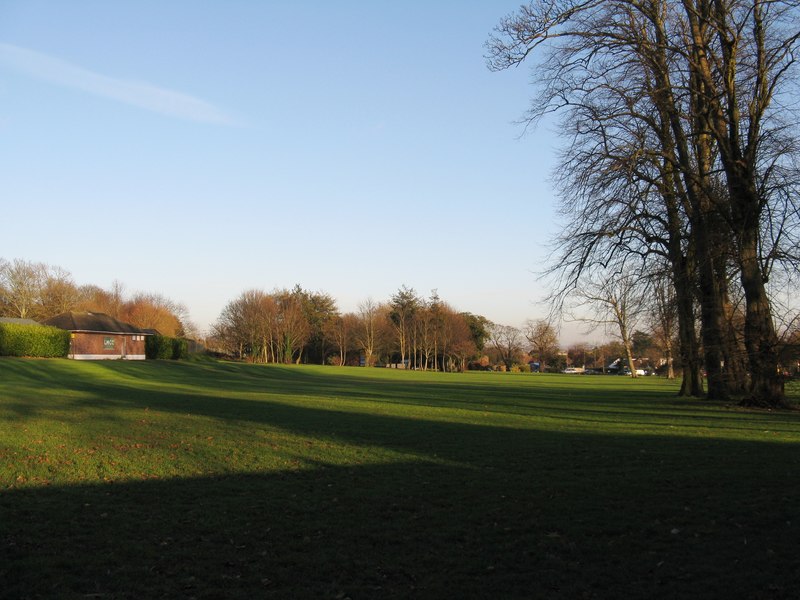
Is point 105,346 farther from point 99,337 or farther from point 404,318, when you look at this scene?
point 404,318

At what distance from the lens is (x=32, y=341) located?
47812 mm

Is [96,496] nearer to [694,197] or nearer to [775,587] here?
[775,587]

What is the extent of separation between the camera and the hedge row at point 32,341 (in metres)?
46.1

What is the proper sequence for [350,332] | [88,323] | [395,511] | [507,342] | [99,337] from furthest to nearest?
[507,342]
[350,332]
[88,323]
[99,337]
[395,511]

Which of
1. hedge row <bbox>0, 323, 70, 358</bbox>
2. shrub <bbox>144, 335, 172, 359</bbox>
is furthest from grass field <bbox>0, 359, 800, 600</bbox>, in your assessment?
shrub <bbox>144, 335, 172, 359</bbox>

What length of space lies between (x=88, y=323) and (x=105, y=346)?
9.13 feet

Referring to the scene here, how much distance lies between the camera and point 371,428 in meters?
16.6

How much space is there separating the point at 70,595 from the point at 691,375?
29.4 m

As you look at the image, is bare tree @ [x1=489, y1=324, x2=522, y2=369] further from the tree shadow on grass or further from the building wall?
the tree shadow on grass

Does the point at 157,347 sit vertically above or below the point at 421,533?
above

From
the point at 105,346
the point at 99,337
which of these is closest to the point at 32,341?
the point at 99,337

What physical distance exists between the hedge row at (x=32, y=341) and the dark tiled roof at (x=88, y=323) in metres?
9.22

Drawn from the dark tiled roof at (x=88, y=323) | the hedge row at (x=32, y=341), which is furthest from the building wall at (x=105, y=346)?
the hedge row at (x=32, y=341)

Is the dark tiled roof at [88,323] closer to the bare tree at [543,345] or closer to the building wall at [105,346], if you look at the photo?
the building wall at [105,346]
